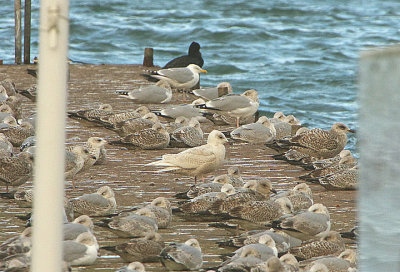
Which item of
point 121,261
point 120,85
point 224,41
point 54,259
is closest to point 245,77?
point 224,41

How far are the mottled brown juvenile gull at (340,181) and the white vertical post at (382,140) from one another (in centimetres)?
726

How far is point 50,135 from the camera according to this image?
312 cm

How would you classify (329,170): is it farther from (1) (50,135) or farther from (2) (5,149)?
(1) (50,135)

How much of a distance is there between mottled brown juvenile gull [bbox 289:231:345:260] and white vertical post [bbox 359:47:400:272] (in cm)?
459

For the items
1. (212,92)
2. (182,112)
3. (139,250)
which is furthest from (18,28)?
(139,250)

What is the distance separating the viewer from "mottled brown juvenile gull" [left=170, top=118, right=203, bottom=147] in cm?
1211

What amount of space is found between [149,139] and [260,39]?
29424 millimetres

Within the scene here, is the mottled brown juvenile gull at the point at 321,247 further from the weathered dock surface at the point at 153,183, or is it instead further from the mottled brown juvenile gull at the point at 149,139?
the mottled brown juvenile gull at the point at 149,139

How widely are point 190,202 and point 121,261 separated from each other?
1.70 metres

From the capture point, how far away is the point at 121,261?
703 centimetres

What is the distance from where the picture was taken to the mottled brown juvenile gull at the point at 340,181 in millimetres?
10070

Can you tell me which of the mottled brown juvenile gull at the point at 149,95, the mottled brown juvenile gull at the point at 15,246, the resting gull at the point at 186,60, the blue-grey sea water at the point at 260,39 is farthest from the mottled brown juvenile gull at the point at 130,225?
the blue-grey sea water at the point at 260,39

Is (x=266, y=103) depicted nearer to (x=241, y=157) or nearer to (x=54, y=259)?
(x=241, y=157)

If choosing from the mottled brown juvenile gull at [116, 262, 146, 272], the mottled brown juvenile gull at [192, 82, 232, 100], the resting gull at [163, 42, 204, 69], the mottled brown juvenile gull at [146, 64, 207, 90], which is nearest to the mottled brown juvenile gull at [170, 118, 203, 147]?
the mottled brown juvenile gull at [192, 82, 232, 100]
